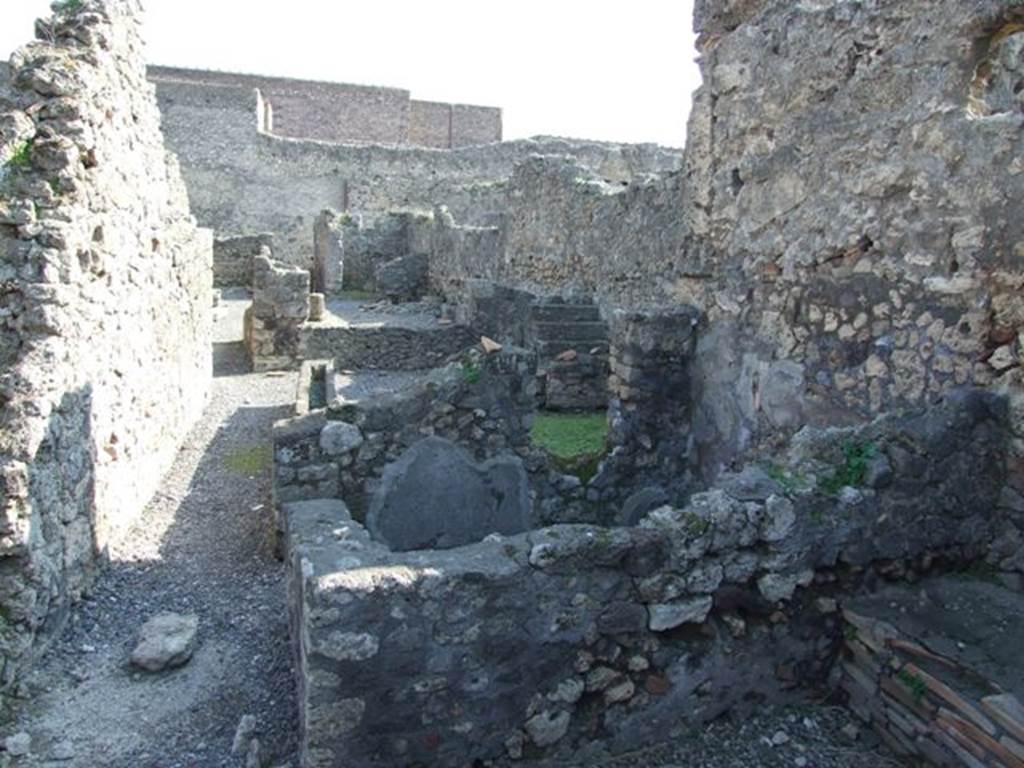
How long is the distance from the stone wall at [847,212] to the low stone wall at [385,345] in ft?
22.5

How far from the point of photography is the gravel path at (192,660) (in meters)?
3.65

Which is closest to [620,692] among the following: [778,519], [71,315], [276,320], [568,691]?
[568,691]

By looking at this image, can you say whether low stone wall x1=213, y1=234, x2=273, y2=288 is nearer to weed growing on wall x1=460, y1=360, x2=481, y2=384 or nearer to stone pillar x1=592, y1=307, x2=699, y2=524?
stone pillar x1=592, y1=307, x2=699, y2=524

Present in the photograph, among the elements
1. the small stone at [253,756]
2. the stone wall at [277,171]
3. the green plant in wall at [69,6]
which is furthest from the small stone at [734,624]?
the stone wall at [277,171]

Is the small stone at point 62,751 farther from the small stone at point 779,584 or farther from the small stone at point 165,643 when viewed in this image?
the small stone at point 779,584

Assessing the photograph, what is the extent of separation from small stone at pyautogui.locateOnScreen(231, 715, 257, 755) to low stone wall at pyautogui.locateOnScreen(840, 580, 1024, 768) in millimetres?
2591

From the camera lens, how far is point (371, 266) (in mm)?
21797

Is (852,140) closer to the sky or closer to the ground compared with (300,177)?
closer to the ground

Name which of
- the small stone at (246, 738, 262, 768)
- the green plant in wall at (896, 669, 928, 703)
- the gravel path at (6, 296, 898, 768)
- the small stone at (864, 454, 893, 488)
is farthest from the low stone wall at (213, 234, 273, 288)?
the green plant in wall at (896, 669, 928, 703)

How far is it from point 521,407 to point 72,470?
8.83 ft

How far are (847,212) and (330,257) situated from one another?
655 inches

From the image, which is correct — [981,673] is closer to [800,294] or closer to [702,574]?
[702,574]

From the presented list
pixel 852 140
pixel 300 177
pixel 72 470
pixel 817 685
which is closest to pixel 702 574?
→ pixel 817 685

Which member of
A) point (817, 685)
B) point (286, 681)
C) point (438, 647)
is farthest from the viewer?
point (286, 681)
